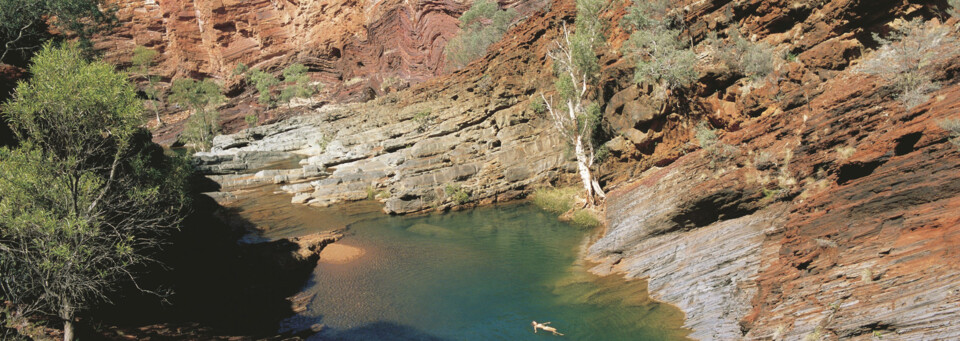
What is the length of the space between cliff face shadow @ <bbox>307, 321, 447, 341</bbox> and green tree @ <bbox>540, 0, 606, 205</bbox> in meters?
12.8

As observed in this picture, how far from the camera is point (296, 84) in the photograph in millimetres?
79938

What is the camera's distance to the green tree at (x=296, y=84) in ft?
244

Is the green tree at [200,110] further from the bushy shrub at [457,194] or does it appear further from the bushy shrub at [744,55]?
the bushy shrub at [744,55]

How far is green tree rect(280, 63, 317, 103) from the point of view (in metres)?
74.2

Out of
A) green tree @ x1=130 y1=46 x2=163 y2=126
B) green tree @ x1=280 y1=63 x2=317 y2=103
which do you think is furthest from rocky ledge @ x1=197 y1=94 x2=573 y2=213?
green tree @ x1=130 y1=46 x2=163 y2=126

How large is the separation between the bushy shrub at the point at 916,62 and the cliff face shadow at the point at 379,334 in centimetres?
1281

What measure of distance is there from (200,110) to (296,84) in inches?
741

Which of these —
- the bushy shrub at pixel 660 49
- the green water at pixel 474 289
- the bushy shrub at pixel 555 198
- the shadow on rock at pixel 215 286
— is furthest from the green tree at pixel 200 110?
the bushy shrub at pixel 660 49

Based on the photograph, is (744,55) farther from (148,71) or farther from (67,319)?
(148,71)

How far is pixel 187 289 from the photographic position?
1361cm

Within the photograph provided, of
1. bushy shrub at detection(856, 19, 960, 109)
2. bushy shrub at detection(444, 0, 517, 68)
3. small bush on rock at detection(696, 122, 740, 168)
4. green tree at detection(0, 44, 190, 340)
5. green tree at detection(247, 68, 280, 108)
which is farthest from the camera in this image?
green tree at detection(247, 68, 280, 108)

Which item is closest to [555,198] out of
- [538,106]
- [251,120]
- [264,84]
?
[538,106]

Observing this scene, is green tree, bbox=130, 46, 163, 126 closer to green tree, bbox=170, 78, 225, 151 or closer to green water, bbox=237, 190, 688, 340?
green tree, bbox=170, 78, 225, 151

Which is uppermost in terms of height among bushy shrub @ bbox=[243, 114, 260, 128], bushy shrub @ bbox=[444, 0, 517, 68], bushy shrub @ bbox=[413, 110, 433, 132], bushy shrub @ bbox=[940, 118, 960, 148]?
bushy shrub @ bbox=[444, 0, 517, 68]
